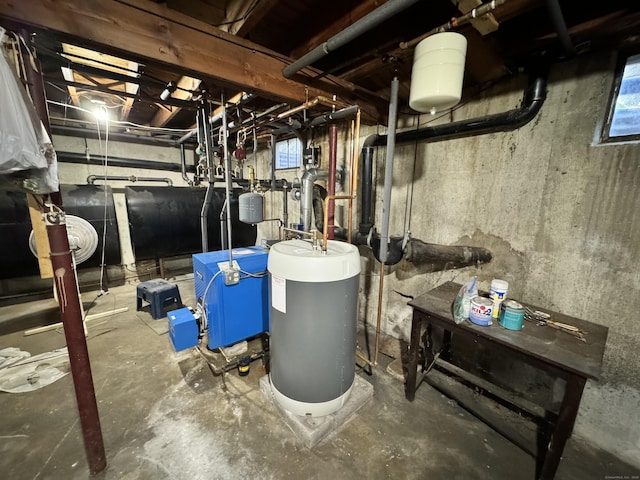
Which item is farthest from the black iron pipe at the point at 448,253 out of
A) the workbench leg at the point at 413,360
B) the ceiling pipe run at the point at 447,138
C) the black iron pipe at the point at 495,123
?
the black iron pipe at the point at 495,123

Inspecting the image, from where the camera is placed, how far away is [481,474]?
4.46 feet

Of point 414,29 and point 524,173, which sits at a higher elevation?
point 414,29

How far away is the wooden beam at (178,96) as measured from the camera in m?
2.07

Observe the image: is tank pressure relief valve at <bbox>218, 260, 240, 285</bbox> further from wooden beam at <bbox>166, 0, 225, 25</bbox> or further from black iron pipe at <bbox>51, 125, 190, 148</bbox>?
black iron pipe at <bbox>51, 125, 190, 148</bbox>

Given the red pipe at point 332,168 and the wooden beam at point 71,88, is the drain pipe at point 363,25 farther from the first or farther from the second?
the wooden beam at point 71,88

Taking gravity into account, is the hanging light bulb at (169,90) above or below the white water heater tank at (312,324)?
above

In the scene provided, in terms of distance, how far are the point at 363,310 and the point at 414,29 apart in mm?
2568

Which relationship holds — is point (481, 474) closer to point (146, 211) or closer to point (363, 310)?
point (363, 310)

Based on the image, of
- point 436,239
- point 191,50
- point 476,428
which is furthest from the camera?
point 436,239

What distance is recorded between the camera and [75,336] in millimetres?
1191

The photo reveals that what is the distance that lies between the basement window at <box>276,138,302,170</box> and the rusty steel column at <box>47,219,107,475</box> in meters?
3.00

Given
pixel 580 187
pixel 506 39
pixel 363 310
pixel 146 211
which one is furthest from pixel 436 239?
pixel 146 211

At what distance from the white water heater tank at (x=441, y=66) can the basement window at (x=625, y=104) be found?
0.99 metres

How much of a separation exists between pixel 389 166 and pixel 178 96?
2158 millimetres
